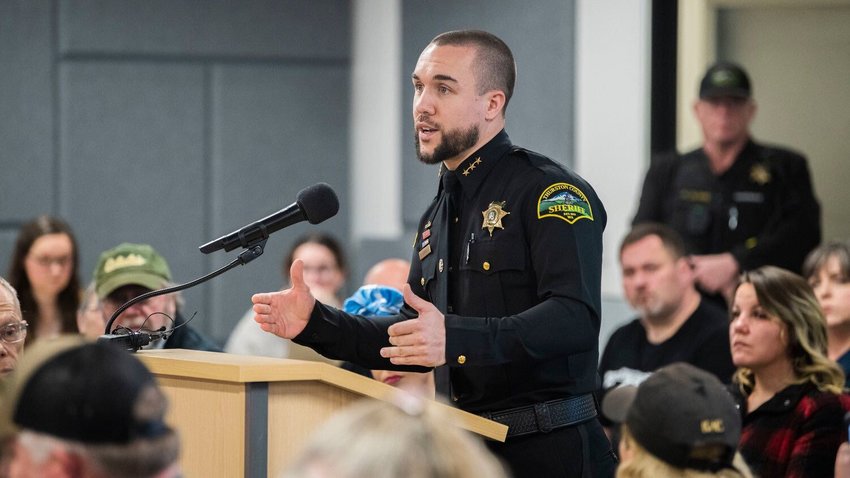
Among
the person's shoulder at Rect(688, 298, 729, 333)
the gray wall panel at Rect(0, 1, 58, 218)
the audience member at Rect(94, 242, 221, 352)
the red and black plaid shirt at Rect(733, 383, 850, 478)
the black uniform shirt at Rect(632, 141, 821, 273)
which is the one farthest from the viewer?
the gray wall panel at Rect(0, 1, 58, 218)

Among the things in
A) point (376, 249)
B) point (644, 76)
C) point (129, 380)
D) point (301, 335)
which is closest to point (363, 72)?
point (376, 249)

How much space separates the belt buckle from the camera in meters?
2.13

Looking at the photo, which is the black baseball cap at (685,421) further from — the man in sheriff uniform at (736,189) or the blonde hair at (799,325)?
the man in sheriff uniform at (736,189)

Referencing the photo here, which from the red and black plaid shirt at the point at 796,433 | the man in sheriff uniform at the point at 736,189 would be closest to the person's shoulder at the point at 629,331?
the man in sheriff uniform at the point at 736,189

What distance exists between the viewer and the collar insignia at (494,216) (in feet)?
7.25

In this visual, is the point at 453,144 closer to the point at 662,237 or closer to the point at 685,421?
the point at 685,421

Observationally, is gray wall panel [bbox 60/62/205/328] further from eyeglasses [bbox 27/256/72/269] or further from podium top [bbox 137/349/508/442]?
podium top [bbox 137/349/508/442]

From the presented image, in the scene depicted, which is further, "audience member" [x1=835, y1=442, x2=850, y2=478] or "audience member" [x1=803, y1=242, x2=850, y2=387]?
"audience member" [x1=803, y1=242, x2=850, y2=387]

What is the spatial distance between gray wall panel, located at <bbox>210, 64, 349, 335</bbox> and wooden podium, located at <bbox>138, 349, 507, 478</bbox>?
157 inches

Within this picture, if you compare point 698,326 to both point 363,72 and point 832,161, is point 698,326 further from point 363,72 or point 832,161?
point 363,72

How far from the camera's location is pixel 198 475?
1877 millimetres

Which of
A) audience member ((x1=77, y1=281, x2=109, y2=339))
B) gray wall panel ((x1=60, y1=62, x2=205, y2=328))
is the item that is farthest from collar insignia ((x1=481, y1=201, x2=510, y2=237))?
gray wall panel ((x1=60, y1=62, x2=205, y2=328))

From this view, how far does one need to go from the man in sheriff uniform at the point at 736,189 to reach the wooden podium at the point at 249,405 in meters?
2.49

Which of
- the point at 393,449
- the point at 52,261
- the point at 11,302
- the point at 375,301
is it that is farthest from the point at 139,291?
the point at 393,449
